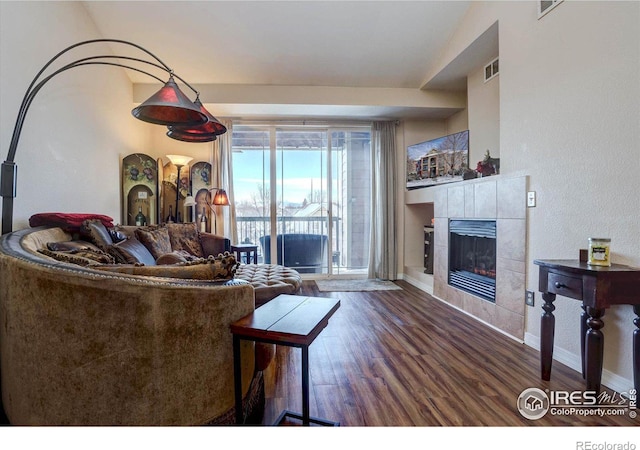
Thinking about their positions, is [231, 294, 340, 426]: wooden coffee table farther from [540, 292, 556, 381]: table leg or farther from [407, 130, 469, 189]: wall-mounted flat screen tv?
[407, 130, 469, 189]: wall-mounted flat screen tv

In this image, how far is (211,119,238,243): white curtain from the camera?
16.1ft

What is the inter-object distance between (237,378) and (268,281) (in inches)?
60.4

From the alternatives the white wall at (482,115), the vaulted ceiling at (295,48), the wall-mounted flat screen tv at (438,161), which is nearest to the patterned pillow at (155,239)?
the vaulted ceiling at (295,48)

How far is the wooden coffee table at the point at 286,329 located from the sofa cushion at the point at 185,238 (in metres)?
2.63

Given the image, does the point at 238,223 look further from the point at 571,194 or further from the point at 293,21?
the point at 571,194

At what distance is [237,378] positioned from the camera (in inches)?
53.9

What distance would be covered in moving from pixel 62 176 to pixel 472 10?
4377mm

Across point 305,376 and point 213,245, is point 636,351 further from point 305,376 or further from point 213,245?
point 213,245

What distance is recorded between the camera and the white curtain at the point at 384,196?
5.21m

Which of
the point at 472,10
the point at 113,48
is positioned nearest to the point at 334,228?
the point at 472,10

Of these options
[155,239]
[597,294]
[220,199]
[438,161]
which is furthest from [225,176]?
[597,294]

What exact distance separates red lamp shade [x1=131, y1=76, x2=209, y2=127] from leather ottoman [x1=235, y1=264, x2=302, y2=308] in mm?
1349

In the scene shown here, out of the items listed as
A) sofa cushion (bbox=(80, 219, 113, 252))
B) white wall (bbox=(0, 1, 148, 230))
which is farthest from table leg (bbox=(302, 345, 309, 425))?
white wall (bbox=(0, 1, 148, 230))

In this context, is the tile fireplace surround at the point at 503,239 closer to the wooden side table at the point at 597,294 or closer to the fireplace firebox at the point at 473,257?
the fireplace firebox at the point at 473,257
